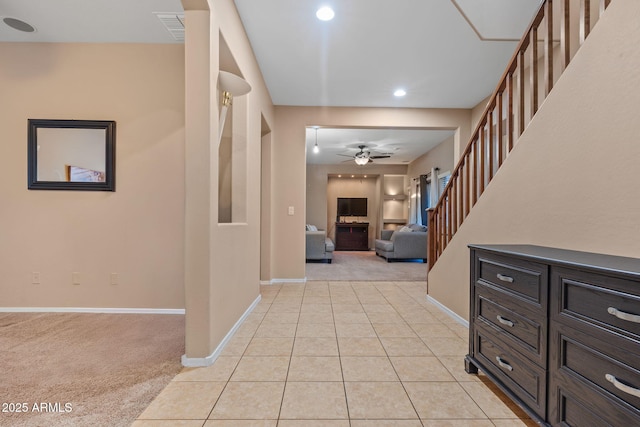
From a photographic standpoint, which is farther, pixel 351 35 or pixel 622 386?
pixel 351 35

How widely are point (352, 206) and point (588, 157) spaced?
28.5 ft

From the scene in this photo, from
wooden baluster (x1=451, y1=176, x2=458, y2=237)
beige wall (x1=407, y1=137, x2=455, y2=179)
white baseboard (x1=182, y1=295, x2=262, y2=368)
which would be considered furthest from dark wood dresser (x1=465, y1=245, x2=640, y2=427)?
beige wall (x1=407, y1=137, x2=455, y2=179)

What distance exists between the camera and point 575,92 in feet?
5.32

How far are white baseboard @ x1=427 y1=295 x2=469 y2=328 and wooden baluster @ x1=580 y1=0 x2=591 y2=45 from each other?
232cm

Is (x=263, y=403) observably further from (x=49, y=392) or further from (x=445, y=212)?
(x=445, y=212)

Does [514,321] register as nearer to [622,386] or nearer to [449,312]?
[622,386]

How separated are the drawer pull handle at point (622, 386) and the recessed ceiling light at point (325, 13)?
295 centimetres

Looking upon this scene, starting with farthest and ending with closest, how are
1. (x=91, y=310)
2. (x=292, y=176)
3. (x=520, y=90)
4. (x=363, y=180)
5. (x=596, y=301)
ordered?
(x=363, y=180) → (x=292, y=176) → (x=91, y=310) → (x=520, y=90) → (x=596, y=301)

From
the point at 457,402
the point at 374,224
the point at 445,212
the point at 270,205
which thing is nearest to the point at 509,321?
the point at 457,402

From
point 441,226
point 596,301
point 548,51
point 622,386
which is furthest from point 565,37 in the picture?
point 441,226

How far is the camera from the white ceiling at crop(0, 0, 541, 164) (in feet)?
8.23

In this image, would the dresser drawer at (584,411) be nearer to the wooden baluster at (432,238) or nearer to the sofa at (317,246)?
the wooden baluster at (432,238)

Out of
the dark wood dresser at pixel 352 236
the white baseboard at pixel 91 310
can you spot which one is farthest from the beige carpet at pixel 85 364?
the dark wood dresser at pixel 352 236

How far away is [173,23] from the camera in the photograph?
8.77 feet
